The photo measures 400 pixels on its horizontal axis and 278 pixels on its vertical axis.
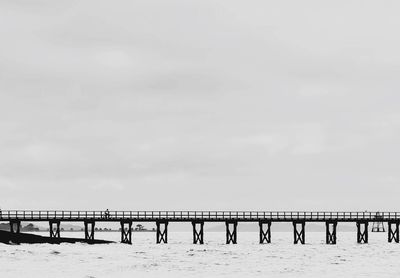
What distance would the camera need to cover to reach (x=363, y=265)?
63719 mm

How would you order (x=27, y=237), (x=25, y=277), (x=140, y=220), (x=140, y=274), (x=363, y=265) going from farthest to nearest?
1. (x=140, y=220)
2. (x=27, y=237)
3. (x=363, y=265)
4. (x=140, y=274)
5. (x=25, y=277)

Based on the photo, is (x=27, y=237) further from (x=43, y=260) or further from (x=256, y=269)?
(x=256, y=269)

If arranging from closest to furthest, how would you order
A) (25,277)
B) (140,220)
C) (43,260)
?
(25,277) < (43,260) < (140,220)

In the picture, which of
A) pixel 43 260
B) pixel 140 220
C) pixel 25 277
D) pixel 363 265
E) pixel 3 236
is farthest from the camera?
pixel 140 220

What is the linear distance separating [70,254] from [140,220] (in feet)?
77.0

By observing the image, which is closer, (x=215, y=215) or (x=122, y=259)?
(x=122, y=259)

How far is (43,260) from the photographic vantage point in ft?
189

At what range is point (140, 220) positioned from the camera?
89.6 meters

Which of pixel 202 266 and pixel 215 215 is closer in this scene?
pixel 202 266

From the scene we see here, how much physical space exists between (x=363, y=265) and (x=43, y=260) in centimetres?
2588

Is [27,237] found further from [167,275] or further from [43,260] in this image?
[167,275]

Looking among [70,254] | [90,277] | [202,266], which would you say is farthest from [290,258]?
[90,277]

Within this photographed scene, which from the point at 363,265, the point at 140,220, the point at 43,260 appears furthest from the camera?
the point at 140,220

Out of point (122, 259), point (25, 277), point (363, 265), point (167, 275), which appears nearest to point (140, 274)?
point (167, 275)
